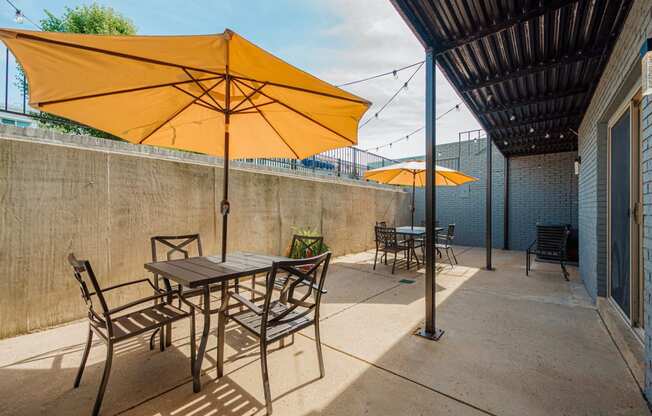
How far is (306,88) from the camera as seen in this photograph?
1.91m

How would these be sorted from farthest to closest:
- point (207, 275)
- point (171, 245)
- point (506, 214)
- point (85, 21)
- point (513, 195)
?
point (85, 21) → point (513, 195) → point (506, 214) → point (171, 245) → point (207, 275)

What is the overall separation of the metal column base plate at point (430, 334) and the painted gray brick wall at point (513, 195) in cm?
698

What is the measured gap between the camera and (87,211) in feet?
9.44

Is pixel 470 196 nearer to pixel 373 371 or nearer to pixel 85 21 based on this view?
pixel 373 371

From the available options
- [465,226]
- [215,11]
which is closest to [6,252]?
[215,11]

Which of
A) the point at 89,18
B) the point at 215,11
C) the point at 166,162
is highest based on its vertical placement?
the point at 89,18

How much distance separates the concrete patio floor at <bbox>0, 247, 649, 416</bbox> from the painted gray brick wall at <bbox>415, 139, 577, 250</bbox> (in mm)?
5417

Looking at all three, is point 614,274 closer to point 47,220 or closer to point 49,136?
point 47,220

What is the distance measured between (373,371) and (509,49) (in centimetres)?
367

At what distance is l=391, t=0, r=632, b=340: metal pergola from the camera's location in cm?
247

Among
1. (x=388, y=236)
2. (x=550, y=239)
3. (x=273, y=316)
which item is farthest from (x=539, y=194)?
(x=273, y=316)

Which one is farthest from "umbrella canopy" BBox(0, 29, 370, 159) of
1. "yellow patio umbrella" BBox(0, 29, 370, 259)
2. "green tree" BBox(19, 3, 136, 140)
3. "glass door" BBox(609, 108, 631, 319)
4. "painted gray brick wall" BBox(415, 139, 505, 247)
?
"green tree" BBox(19, 3, 136, 140)

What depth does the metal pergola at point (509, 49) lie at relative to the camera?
8.09 feet

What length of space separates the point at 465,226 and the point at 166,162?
8616 millimetres
